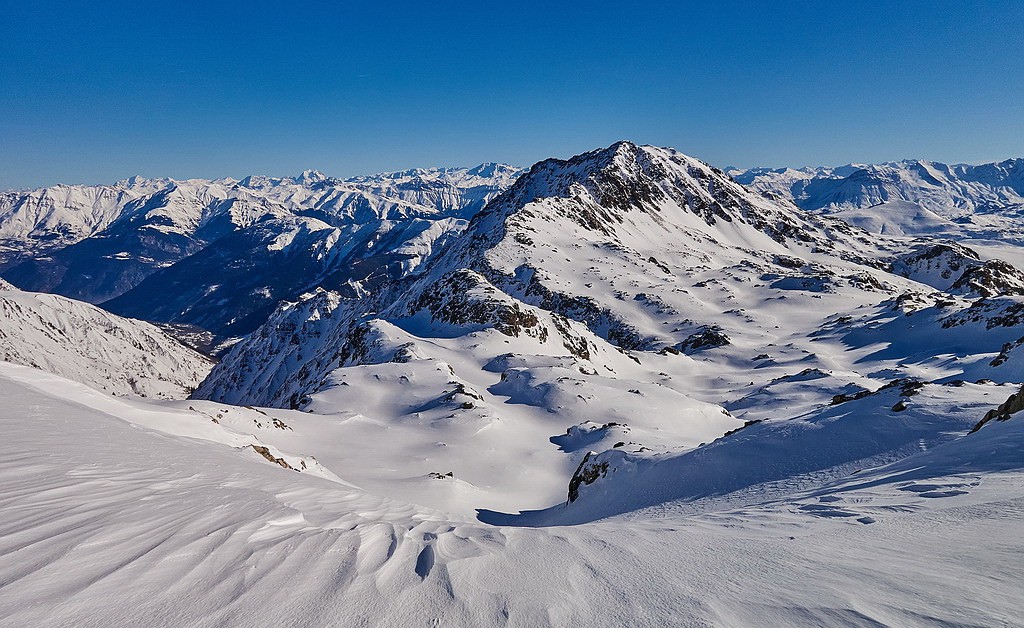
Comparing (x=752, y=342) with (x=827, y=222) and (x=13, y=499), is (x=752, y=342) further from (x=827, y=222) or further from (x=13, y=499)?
(x=827, y=222)

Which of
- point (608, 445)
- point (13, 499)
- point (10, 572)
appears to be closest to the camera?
point (10, 572)

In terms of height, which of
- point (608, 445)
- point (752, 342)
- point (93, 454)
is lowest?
point (608, 445)

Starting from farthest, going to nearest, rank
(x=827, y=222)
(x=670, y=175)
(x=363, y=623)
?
1. (x=827, y=222)
2. (x=670, y=175)
3. (x=363, y=623)

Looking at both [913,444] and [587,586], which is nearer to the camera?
[587,586]

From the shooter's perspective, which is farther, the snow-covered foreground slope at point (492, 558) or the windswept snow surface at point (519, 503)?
the windswept snow surface at point (519, 503)

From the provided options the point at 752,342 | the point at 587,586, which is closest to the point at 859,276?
the point at 752,342

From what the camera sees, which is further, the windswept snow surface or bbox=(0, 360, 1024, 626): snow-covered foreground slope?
the windswept snow surface

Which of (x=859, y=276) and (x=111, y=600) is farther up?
(x=859, y=276)
